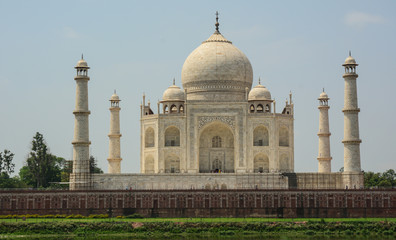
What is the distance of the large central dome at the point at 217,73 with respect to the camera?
5156 centimetres

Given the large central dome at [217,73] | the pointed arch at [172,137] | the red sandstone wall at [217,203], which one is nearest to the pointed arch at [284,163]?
the large central dome at [217,73]

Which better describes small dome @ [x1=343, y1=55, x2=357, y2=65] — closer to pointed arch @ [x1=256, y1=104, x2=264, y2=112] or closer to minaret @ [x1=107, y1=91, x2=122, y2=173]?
pointed arch @ [x1=256, y1=104, x2=264, y2=112]

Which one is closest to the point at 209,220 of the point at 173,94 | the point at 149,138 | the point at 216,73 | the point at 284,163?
the point at 284,163

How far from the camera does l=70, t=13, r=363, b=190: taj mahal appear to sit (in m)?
45.7

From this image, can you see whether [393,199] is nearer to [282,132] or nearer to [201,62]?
[282,132]

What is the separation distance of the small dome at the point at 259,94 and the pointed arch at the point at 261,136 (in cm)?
200

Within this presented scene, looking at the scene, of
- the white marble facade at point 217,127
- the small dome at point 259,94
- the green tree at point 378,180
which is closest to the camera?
the white marble facade at point 217,127

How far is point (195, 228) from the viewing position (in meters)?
36.8

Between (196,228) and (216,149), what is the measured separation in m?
13.7

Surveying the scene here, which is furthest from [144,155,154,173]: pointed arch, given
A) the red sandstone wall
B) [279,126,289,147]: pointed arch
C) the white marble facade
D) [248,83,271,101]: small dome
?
the red sandstone wall

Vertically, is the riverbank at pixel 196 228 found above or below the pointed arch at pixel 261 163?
below

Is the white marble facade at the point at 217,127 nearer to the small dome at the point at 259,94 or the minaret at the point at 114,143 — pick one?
the small dome at the point at 259,94

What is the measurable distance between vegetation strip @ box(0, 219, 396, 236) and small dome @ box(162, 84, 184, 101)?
582 inches

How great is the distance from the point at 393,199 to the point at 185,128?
12.8m
